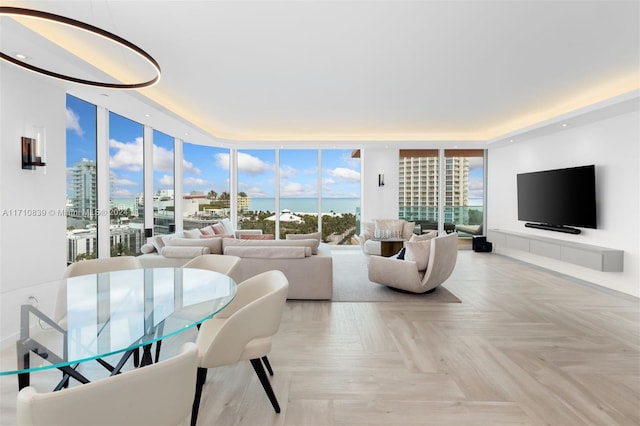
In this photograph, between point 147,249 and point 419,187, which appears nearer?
point 147,249

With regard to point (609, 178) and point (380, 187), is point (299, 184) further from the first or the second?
point (609, 178)

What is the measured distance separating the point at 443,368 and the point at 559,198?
481cm

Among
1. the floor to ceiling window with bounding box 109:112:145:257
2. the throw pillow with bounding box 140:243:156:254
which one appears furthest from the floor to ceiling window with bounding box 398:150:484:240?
the throw pillow with bounding box 140:243:156:254

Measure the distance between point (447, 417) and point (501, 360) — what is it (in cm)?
102

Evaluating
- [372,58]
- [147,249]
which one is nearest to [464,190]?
[372,58]

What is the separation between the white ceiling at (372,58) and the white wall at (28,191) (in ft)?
1.59

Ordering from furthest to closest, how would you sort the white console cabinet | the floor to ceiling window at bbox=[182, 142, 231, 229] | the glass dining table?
the floor to ceiling window at bbox=[182, 142, 231, 229] < the white console cabinet < the glass dining table

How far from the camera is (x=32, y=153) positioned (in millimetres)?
3469

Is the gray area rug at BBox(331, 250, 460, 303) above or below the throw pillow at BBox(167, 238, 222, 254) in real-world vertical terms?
below

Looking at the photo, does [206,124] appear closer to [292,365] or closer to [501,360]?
[292,365]

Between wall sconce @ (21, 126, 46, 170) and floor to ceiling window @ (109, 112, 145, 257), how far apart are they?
6.67ft

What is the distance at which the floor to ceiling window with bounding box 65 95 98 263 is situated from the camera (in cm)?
464

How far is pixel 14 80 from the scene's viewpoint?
3.41 m

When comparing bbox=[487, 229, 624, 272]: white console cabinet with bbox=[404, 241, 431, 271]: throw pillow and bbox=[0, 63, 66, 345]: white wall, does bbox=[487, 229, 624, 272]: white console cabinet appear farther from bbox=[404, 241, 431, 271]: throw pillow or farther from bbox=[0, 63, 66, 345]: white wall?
bbox=[0, 63, 66, 345]: white wall
